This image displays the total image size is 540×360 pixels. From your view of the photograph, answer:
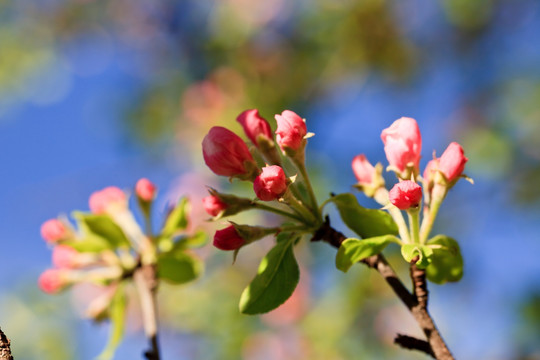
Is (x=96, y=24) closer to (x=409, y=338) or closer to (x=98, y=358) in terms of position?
(x=98, y=358)

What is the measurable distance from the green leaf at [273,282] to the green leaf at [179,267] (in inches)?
25.5

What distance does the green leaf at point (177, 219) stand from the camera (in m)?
1.83

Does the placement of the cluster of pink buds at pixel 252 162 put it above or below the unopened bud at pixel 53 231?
below

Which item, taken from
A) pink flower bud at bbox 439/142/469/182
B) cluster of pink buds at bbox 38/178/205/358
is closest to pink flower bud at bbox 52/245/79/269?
cluster of pink buds at bbox 38/178/205/358

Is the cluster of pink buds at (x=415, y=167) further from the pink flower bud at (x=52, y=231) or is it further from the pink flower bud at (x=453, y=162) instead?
the pink flower bud at (x=52, y=231)

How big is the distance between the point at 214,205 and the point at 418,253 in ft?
1.57

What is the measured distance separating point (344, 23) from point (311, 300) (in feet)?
9.22

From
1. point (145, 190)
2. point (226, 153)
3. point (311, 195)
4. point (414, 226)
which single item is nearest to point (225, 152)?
point (226, 153)

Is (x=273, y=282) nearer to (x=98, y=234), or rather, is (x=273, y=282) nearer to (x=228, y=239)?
(x=228, y=239)

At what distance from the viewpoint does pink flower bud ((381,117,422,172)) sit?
125 centimetres

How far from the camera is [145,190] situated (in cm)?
192

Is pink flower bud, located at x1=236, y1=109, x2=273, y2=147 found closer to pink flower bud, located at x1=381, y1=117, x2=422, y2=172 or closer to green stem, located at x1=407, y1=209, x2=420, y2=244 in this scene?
pink flower bud, located at x1=381, y1=117, x2=422, y2=172

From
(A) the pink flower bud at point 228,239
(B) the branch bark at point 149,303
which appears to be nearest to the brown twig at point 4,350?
(A) the pink flower bud at point 228,239

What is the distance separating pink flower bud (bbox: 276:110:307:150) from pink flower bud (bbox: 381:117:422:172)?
7.7 inches
